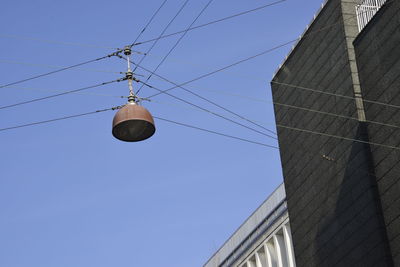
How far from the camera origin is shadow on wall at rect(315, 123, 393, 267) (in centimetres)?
3034

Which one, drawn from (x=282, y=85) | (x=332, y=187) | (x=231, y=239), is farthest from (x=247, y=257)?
(x=332, y=187)

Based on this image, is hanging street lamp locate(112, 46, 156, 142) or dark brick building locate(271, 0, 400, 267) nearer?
hanging street lamp locate(112, 46, 156, 142)

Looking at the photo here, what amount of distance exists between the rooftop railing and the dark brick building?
0.08 m

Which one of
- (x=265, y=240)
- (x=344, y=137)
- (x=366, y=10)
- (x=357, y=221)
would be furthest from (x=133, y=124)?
(x=265, y=240)

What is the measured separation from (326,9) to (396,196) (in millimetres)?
8025

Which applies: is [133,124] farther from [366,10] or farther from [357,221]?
[366,10]

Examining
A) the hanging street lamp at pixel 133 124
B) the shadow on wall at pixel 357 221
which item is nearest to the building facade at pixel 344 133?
the shadow on wall at pixel 357 221

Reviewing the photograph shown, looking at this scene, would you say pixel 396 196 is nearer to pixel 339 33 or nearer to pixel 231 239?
pixel 339 33

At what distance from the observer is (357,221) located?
31.3 metres

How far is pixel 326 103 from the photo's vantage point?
1345 inches

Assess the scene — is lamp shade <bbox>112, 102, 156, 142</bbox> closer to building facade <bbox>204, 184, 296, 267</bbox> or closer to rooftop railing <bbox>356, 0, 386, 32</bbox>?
rooftop railing <bbox>356, 0, 386, 32</bbox>

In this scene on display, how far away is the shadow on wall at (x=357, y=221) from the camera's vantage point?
30.3 metres

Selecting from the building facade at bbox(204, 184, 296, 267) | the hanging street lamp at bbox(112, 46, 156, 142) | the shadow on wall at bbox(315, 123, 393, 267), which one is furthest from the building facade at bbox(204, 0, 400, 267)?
the building facade at bbox(204, 184, 296, 267)

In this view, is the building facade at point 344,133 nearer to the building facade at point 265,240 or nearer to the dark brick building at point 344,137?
the dark brick building at point 344,137
